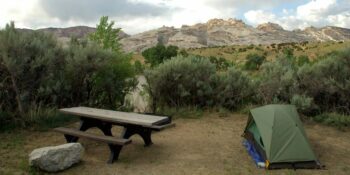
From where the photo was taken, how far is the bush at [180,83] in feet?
33.4

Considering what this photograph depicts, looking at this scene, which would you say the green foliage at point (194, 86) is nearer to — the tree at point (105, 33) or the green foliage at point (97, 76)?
the green foliage at point (97, 76)

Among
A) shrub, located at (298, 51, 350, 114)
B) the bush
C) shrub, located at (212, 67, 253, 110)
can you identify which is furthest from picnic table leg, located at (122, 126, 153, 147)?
shrub, located at (298, 51, 350, 114)

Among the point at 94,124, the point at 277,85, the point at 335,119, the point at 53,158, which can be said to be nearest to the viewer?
the point at 53,158

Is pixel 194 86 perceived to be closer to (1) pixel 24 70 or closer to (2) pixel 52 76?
(2) pixel 52 76

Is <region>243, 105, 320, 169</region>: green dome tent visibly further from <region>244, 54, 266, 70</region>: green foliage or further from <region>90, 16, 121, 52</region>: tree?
<region>244, 54, 266, 70</region>: green foliage

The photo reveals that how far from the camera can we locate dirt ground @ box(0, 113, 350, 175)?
548 cm

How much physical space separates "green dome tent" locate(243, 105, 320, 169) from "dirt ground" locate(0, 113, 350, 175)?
200 millimetres

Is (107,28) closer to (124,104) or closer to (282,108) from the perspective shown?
(124,104)

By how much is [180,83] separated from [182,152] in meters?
4.10

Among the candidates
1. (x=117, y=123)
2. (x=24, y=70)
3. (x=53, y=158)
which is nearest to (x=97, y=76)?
(x=24, y=70)

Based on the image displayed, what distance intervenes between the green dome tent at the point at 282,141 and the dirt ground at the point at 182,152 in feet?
0.65

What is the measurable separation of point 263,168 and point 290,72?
495 centimetres

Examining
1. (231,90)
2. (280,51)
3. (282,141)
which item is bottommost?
(282,141)

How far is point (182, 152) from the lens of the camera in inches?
252
